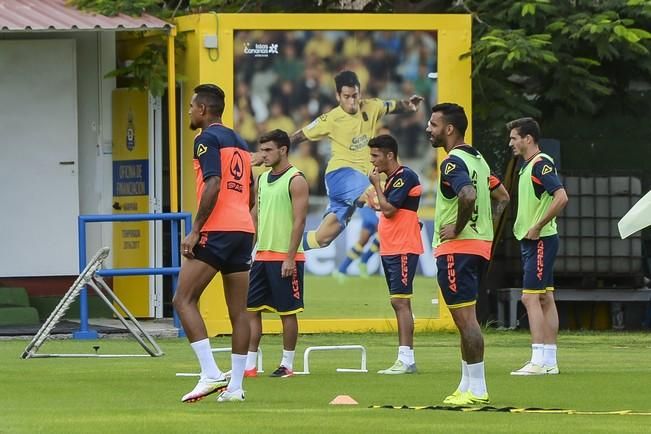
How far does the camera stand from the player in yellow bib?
2069 centimetres

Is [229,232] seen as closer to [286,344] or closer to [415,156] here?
[286,344]

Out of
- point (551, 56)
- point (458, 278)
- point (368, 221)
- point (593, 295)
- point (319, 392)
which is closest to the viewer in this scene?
point (458, 278)

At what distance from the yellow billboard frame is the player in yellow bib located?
764mm

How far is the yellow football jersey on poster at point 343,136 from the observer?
20.7 meters

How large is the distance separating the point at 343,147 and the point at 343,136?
134 mm

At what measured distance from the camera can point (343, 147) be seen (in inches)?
814

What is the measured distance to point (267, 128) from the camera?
812 inches

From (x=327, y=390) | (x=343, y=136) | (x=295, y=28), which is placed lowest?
(x=327, y=390)

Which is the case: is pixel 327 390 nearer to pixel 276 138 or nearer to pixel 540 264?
pixel 276 138

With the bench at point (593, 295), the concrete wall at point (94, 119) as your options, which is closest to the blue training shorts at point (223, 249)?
the bench at point (593, 295)

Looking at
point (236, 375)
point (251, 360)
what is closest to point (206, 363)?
point (236, 375)

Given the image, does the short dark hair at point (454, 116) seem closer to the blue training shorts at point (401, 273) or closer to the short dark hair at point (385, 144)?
the short dark hair at point (385, 144)

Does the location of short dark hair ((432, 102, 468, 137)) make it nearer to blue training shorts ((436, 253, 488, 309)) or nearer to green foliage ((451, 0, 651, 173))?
blue training shorts ((436, 253, 488, 309))

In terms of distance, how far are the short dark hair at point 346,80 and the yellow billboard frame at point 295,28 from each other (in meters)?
0.56
